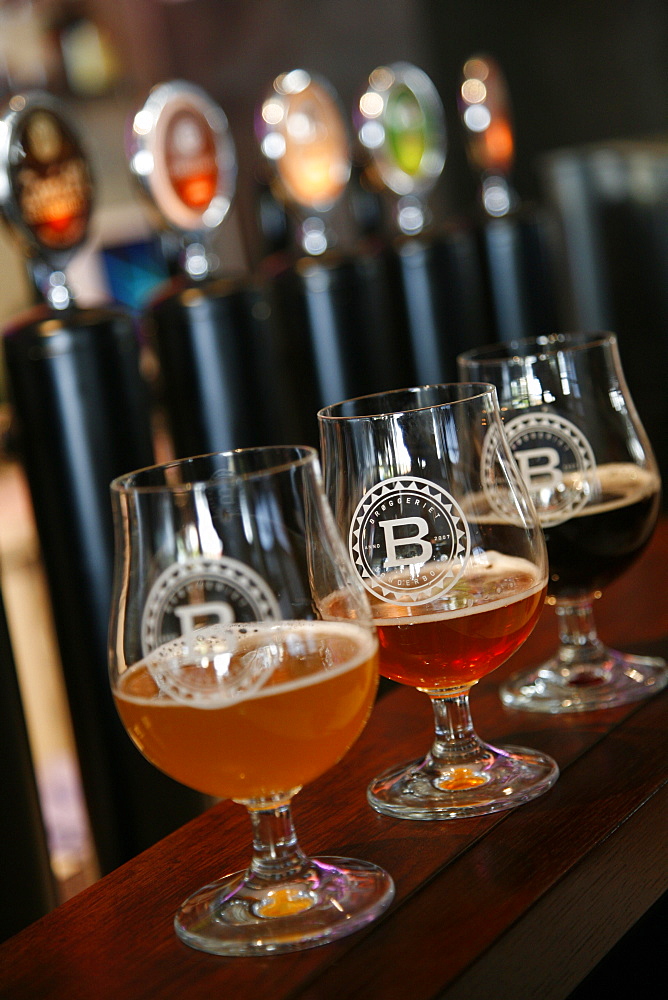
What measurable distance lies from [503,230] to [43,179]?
80 centimetres

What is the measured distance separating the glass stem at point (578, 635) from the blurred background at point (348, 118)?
2.14 feet

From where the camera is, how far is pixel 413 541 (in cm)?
69

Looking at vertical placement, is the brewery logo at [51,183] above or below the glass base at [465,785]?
above

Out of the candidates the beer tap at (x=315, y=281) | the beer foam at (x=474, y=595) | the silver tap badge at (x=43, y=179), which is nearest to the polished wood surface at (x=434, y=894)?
the beer foam at (x=474, y=595)

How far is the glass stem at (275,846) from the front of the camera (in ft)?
2.04

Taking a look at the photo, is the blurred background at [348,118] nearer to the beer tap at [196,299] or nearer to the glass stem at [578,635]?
the beer tap at [196,299]

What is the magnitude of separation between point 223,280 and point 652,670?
0.83 m

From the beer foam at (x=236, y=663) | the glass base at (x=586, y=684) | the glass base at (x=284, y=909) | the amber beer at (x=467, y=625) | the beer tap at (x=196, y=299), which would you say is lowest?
the glass base at (x=284, y=909)

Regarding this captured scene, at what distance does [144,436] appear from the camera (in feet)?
4.41

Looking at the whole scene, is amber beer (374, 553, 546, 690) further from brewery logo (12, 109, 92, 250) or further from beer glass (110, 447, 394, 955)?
brewery logo (12, 109, 92, 250)

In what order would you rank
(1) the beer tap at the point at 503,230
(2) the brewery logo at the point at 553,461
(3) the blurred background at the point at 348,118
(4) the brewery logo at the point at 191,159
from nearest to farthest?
(2) the brewery logo at the point at 553,461 → (4) the brewery logo at the point at 191,159 → (1) the beer tap at the point at 503,230 → (3) the blurred background at the point at 348,118

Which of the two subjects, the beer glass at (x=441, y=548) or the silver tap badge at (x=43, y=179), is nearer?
the beer glass at (x=441, y=548)

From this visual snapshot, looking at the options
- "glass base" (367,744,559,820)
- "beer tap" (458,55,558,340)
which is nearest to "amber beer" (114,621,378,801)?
"glass base" (367,744,559,820)

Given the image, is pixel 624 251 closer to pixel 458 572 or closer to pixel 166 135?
pixel 166 135
